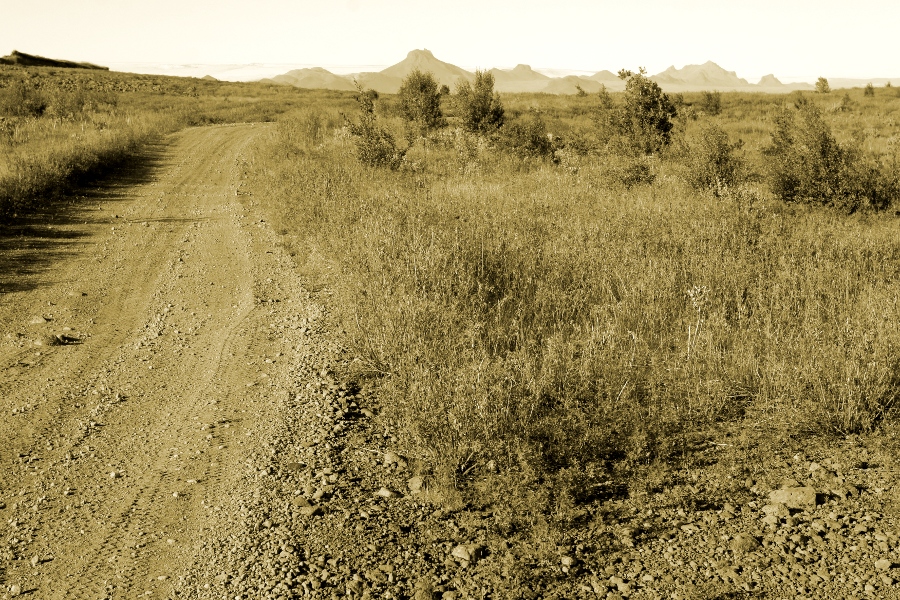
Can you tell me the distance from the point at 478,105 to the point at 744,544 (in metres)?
20.7

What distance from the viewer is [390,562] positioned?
3266 millimetres

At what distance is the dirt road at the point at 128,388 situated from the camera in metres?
3.41

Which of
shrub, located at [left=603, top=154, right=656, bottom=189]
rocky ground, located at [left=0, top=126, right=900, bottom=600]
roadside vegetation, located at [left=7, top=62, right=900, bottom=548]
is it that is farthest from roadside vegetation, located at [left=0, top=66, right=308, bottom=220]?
shrub, located at [left=603, top=154, right=656, bottom=189]

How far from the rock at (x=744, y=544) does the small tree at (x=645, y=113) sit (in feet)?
51.1

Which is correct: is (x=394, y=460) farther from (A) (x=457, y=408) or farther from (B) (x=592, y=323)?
(B) (x=592, y=323)

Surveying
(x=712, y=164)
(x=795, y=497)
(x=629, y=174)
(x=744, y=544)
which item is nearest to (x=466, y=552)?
(x=744, y=544)

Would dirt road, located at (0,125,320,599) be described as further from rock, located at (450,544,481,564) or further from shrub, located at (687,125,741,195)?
shrub, located at (687,125,741,195)

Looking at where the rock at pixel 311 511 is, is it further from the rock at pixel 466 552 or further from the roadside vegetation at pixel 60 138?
the roadside vegetation at pixel 60 138

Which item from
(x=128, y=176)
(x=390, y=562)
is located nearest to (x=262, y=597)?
(x=390, y=562)

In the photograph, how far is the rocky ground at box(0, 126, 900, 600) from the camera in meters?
3.12

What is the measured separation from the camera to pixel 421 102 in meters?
26.0

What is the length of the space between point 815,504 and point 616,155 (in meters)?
14.7

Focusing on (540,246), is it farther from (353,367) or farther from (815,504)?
(815,504)

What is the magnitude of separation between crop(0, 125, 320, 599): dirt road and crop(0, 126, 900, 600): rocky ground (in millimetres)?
18
